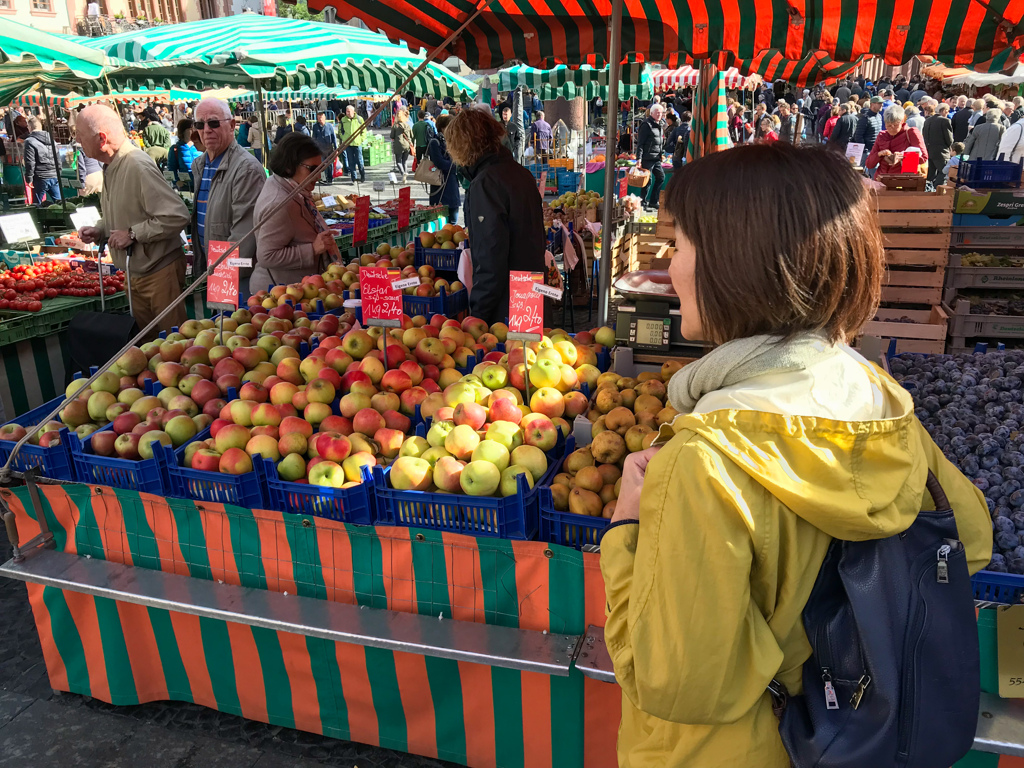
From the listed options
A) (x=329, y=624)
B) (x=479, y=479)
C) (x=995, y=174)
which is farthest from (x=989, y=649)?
(x=995, y=174)

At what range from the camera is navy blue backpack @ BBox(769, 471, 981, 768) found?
1.13m

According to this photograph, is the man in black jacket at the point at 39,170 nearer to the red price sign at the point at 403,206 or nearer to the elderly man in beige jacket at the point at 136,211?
the elderly man in beige jacket at the point at 136,211

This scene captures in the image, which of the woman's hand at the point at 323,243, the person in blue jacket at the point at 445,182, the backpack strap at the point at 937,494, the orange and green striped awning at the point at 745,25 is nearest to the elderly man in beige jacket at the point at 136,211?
the woman's hand at the point at 323,243

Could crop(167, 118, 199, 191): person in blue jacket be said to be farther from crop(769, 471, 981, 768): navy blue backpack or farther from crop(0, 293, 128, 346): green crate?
crop(769, 471, 981, 768): navy blue backpack

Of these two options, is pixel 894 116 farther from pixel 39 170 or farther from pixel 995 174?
pixel 39 170

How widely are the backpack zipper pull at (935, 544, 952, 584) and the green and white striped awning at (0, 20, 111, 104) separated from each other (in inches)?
291

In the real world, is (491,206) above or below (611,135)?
below

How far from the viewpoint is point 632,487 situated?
49.3 inches

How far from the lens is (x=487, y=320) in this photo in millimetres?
4258

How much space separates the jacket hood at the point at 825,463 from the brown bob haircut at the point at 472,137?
341 centimetres

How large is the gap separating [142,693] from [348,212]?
23.9 feet

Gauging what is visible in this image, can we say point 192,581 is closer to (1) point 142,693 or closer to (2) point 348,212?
(1) point 142,693

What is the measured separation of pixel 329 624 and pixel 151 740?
3.36 ft

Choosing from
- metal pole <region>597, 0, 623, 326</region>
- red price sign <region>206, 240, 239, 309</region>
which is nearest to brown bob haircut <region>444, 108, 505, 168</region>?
metal pole <region>597, 0, 623, 326</region>
